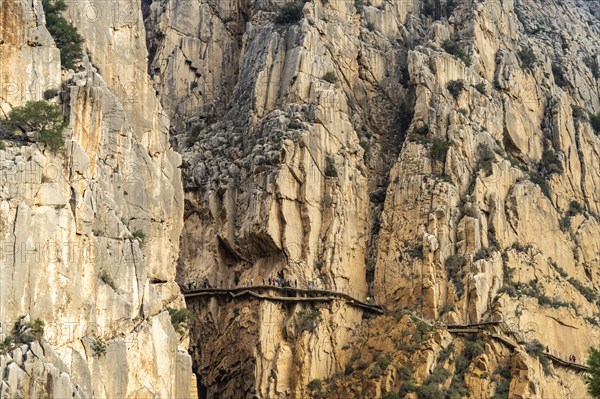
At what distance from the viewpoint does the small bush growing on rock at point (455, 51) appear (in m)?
108

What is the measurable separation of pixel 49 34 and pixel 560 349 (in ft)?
133

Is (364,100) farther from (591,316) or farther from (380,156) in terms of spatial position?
(591,316)

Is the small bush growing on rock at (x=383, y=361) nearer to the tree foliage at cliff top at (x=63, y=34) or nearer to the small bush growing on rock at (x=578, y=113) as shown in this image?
the tree foliage at cliff top at (x=63, y=34)

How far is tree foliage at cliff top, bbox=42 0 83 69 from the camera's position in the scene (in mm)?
80500

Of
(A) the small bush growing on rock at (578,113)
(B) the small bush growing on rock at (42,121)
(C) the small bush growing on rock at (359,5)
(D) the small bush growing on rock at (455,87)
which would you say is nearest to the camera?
(B) the small bush growing on rock at (42,121)

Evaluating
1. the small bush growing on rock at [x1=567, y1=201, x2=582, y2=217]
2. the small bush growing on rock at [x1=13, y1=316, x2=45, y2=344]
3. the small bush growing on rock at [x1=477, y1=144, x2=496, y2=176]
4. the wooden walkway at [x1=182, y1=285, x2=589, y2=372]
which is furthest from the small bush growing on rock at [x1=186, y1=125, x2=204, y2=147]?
the small bush growing on rock at [x1=13, y1=316, x2=45, y2=344]

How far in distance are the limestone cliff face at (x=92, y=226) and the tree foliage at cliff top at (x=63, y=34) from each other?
873mm

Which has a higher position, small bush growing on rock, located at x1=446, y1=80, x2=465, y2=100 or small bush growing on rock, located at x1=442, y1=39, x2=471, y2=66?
small bush growing on rock, located at x1=442, y1=39, x2=471, y2=66

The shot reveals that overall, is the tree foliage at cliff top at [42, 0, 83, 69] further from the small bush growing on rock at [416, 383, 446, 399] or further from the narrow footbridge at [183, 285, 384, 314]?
the small bush growing on rock at [416, 383, 446, 399]

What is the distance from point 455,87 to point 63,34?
32.9 meters

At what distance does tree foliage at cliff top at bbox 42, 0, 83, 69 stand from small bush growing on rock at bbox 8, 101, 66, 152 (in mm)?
5996

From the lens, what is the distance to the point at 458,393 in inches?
3568

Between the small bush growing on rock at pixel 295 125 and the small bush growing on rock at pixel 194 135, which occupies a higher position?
the small bush growing on rock at pixel 194 135

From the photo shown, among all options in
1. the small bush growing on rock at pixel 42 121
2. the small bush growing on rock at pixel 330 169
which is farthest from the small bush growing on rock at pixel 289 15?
the small bush growing on rock at pixel 42 121
